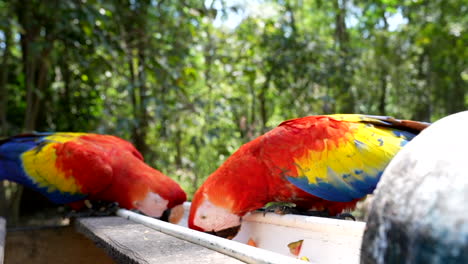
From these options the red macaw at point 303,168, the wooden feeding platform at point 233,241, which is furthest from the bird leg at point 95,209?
the red macaw at point 303,168

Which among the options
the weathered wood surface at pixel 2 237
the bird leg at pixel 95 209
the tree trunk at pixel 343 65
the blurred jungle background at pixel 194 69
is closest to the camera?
the weathered wood surface at pixel 2 237

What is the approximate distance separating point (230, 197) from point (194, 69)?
223 cm

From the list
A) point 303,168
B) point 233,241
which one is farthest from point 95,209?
point 233,241

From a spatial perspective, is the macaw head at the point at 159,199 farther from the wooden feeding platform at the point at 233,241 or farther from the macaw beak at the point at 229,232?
the macaw beak at the point at 229,232

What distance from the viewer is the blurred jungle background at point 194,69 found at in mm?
3080

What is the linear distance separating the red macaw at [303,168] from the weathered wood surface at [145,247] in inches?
13.8

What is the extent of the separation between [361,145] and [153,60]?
1930 millimetres

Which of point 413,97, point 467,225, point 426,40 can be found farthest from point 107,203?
point 413,97

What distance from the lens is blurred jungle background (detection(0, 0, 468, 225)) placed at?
308 centimetres

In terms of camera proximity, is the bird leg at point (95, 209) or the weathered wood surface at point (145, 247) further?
the bird leg at point (95, 209)

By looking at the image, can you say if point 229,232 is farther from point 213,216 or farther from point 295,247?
point 295,247

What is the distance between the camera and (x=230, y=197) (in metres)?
1.51

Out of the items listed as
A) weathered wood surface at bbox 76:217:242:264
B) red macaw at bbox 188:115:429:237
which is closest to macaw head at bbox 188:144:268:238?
red macaw at bbox 188:115:429:237

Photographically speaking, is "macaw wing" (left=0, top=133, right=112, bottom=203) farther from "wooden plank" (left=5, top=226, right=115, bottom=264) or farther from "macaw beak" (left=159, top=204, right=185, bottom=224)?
"macaw beak" (left=159, top=204, right=185, bottom=224)
